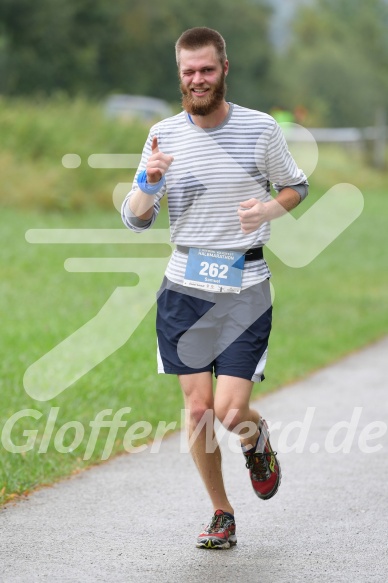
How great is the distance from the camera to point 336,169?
133ft

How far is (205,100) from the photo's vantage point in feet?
18.0

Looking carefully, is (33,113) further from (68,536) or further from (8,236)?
(68,536)

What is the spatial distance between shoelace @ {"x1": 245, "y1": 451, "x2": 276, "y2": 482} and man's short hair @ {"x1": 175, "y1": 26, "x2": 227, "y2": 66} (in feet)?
5.92

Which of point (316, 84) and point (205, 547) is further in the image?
point (316, 84)

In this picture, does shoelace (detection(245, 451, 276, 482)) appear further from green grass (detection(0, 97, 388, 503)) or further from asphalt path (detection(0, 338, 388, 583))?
green grass (detection(0, 97, 388, 503))

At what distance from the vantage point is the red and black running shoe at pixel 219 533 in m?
5.64

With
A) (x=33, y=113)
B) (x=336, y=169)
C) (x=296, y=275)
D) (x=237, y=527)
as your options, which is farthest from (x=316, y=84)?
(x=237, y=527)

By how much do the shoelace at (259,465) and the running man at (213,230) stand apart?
21 centimetres

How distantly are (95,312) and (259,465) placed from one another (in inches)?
302

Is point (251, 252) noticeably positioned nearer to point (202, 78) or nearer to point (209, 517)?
point (202, 78)

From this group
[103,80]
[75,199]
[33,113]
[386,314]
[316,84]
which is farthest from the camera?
[316,84]

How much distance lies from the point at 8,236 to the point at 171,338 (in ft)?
44.2

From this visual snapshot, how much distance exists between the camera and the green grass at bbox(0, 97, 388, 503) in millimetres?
8461

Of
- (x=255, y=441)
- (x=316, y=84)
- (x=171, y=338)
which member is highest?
(x=316, y=84)
